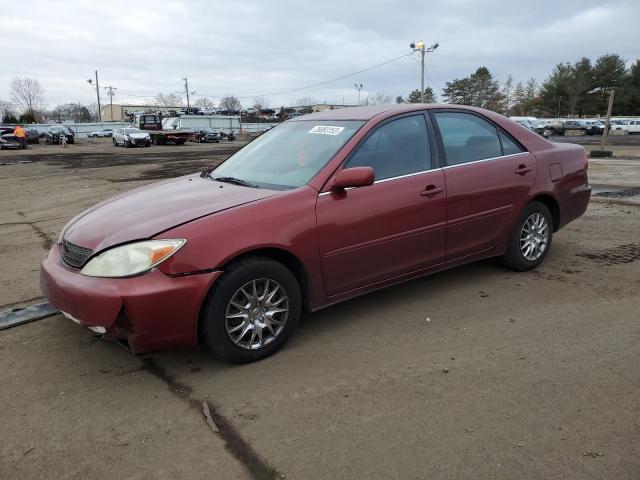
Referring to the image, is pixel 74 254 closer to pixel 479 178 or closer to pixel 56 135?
pixel 479 178

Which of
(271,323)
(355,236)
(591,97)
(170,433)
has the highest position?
(591,97)

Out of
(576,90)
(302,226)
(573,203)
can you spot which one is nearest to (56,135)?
(573,203)

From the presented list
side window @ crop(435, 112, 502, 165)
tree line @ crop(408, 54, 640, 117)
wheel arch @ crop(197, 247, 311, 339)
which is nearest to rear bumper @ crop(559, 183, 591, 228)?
side window @ crop(435, 112, 502, 165)

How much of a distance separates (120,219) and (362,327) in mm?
1847

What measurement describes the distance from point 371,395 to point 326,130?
213 cm

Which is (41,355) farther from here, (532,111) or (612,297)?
(532,111)

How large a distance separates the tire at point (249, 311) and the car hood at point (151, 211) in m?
0.44

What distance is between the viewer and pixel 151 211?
3459 mm

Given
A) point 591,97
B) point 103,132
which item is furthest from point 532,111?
point 103,132

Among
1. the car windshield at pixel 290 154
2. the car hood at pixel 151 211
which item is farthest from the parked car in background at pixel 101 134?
the car hood at pixel 151 211

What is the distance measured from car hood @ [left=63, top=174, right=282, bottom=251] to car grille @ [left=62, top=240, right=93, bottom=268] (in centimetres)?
3

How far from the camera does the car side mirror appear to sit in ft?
11.5

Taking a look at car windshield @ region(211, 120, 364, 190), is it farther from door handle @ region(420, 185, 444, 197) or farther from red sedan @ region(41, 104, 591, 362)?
door handle @ region(420, 185, 444, 197)

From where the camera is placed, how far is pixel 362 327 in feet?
12.7
